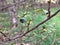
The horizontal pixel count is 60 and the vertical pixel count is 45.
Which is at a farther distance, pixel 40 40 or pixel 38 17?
pixel 38 17

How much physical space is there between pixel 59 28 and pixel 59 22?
54 centimetres

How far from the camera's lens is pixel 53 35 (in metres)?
3.38

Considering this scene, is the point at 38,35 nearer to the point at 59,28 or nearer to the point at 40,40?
the point at 40,40

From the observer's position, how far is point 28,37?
3.49m

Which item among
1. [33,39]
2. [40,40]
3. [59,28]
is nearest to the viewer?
[40,40]

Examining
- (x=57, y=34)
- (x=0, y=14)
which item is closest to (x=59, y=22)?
(x=57, y=34)

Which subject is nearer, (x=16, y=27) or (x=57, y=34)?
(x=57, y=34)

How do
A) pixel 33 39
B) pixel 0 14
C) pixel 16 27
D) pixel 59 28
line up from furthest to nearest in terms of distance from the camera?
pixel 0 14, pixel 16 27, pixel 59 28, pixel 33 39

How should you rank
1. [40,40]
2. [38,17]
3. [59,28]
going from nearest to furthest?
[40,40] → [59,28] → [38,17]

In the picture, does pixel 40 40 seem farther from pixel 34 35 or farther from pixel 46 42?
pixel 34 35

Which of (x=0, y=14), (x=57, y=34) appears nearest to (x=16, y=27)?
(x=57, y=34)

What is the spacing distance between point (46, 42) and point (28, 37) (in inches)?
16.7

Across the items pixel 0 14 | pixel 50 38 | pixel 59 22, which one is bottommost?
pixel 0 14

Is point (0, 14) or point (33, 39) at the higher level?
point (33, 39)
